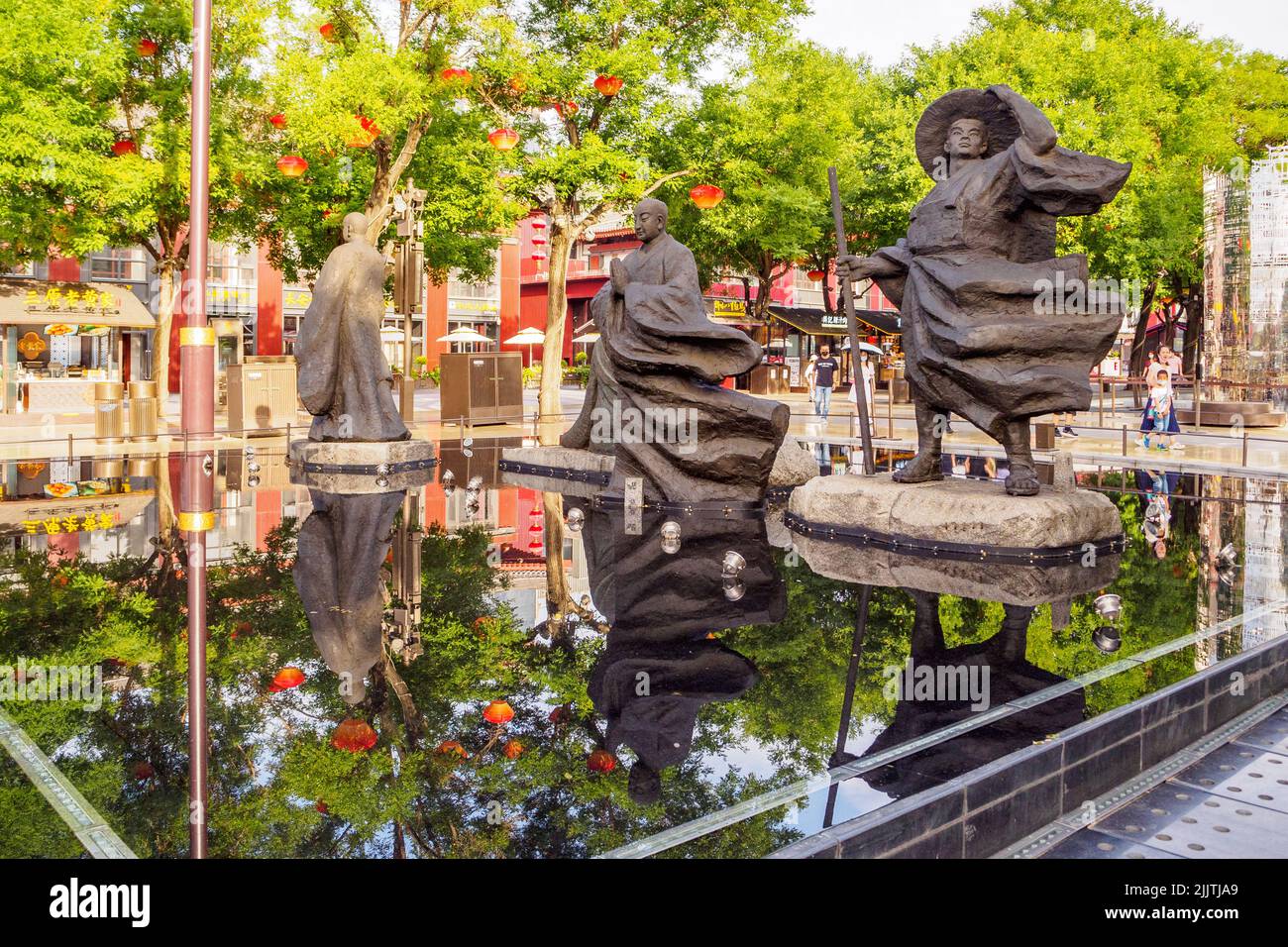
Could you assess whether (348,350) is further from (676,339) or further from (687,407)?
(687,407)

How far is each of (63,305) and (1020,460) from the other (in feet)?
86.9

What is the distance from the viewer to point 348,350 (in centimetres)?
1309

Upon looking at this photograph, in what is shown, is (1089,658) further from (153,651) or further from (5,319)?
(5,319)

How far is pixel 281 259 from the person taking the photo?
29.0 metres

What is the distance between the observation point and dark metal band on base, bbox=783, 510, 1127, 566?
842 centimetres

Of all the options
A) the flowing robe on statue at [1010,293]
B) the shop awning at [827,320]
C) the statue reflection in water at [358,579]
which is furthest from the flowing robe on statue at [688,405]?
the shop awning at [827,320]

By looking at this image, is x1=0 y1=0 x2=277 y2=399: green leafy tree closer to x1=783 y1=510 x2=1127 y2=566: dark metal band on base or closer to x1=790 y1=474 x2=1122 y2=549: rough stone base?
x1=790 y1=474 x2=1122 y2=549: rough stone base

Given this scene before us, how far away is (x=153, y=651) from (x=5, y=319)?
84.5ft

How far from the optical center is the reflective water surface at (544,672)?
3801 mm

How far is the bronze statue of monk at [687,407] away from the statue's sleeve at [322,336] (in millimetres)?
3785

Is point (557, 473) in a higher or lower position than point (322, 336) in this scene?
lower

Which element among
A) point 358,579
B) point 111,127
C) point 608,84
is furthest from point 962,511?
point 111,127

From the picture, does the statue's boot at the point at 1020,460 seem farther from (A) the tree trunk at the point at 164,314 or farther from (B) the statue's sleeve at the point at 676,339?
(A) the tree trunk at the point at 164,314

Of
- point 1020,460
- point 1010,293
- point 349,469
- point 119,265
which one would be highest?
point 119,265
